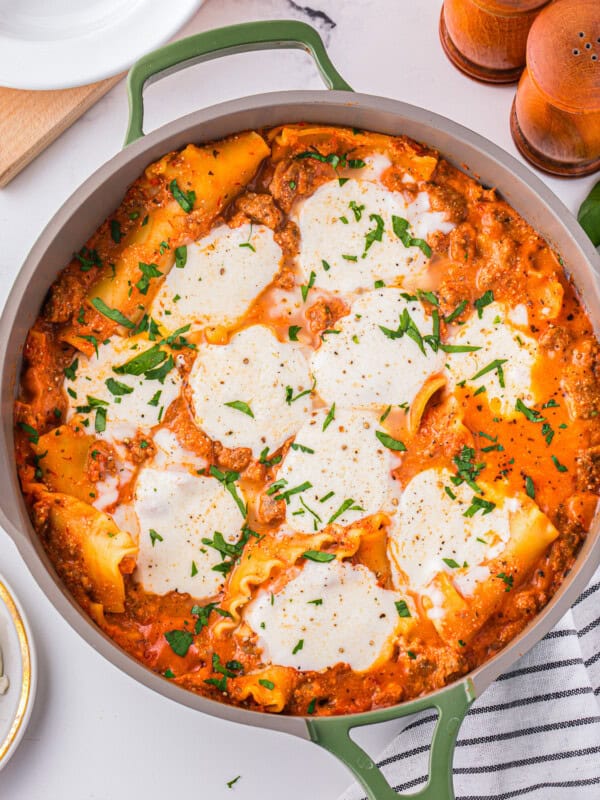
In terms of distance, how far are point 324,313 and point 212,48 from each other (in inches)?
33.2

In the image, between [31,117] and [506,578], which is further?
[31,117]

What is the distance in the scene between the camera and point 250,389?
10.0 ft

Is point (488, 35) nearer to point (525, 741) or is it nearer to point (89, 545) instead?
point (89, 545)

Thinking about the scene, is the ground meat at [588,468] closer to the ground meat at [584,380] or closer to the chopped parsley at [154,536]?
the ground meat at [584,380]

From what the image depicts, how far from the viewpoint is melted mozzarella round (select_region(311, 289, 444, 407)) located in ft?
10.1

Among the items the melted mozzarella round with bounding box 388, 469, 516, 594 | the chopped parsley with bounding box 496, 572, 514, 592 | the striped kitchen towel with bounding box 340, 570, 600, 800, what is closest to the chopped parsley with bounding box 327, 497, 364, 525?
the melted mozzarella round with bounding box 388, 469, 516, 594

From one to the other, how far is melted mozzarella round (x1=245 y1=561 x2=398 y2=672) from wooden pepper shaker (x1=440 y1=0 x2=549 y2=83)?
5.40ft

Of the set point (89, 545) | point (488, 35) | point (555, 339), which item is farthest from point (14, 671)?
point (488, 35)

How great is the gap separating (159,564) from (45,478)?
1.41 ft

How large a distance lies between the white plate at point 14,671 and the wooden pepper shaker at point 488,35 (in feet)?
7.26

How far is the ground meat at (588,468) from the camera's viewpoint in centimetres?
302

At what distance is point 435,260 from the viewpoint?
3.12 metres

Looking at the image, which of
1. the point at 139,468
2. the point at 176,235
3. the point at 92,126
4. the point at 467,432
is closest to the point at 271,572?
the point at 139,468

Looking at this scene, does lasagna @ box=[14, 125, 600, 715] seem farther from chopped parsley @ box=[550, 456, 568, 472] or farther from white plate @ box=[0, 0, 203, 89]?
white plate @ box=[0, 0, 203, 89]
